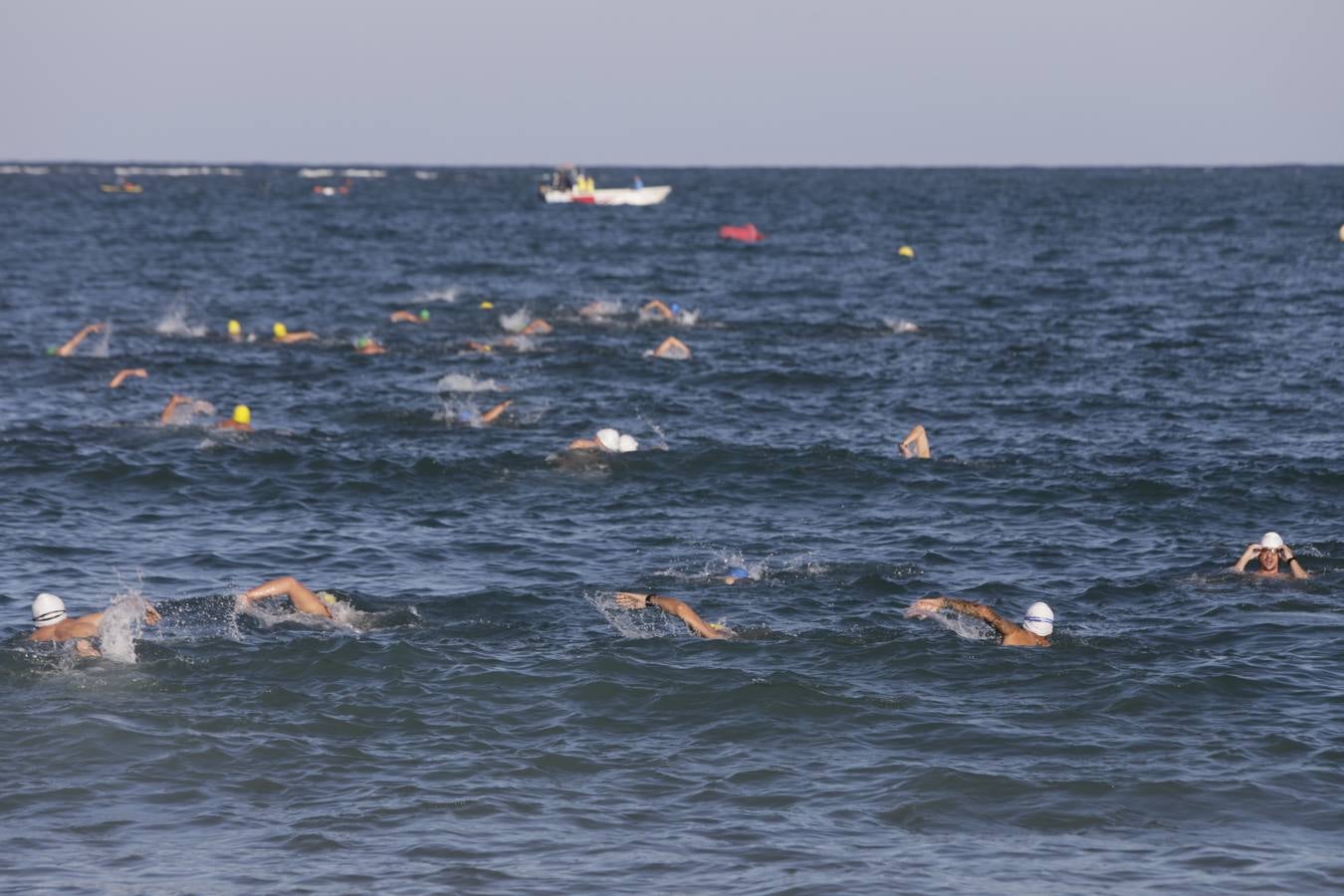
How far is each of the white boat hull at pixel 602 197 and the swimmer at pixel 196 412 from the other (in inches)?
3856

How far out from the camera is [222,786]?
1445cm

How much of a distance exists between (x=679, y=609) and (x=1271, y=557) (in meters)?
8.50

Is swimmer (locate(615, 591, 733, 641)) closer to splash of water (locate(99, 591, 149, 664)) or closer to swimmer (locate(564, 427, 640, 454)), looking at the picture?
splash of water (locate(99, 591, 149, 664))

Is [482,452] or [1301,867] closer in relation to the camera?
[1301,867]

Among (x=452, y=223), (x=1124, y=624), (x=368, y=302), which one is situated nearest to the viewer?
(x=1124, y=624)

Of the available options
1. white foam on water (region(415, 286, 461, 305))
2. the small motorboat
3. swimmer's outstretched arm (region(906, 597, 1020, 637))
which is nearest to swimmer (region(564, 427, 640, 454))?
swimmer's outstretched arm (region(906, 597, 1020, 637))

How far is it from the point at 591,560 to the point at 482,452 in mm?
6839

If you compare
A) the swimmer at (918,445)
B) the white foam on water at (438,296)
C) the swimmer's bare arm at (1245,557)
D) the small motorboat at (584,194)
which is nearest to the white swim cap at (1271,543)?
the swimmer's bare arm at (1245,557)

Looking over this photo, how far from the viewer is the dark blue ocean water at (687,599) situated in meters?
13.4

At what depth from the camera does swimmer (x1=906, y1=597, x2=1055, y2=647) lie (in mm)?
17645

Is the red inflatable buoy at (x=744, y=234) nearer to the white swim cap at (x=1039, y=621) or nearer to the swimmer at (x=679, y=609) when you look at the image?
the swimmer at (x=679, y=609)

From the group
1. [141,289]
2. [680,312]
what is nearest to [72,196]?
[141,289]

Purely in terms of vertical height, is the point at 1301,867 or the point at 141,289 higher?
the point at 141,289

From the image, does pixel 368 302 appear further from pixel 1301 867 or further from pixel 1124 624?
pixel 1301 867
